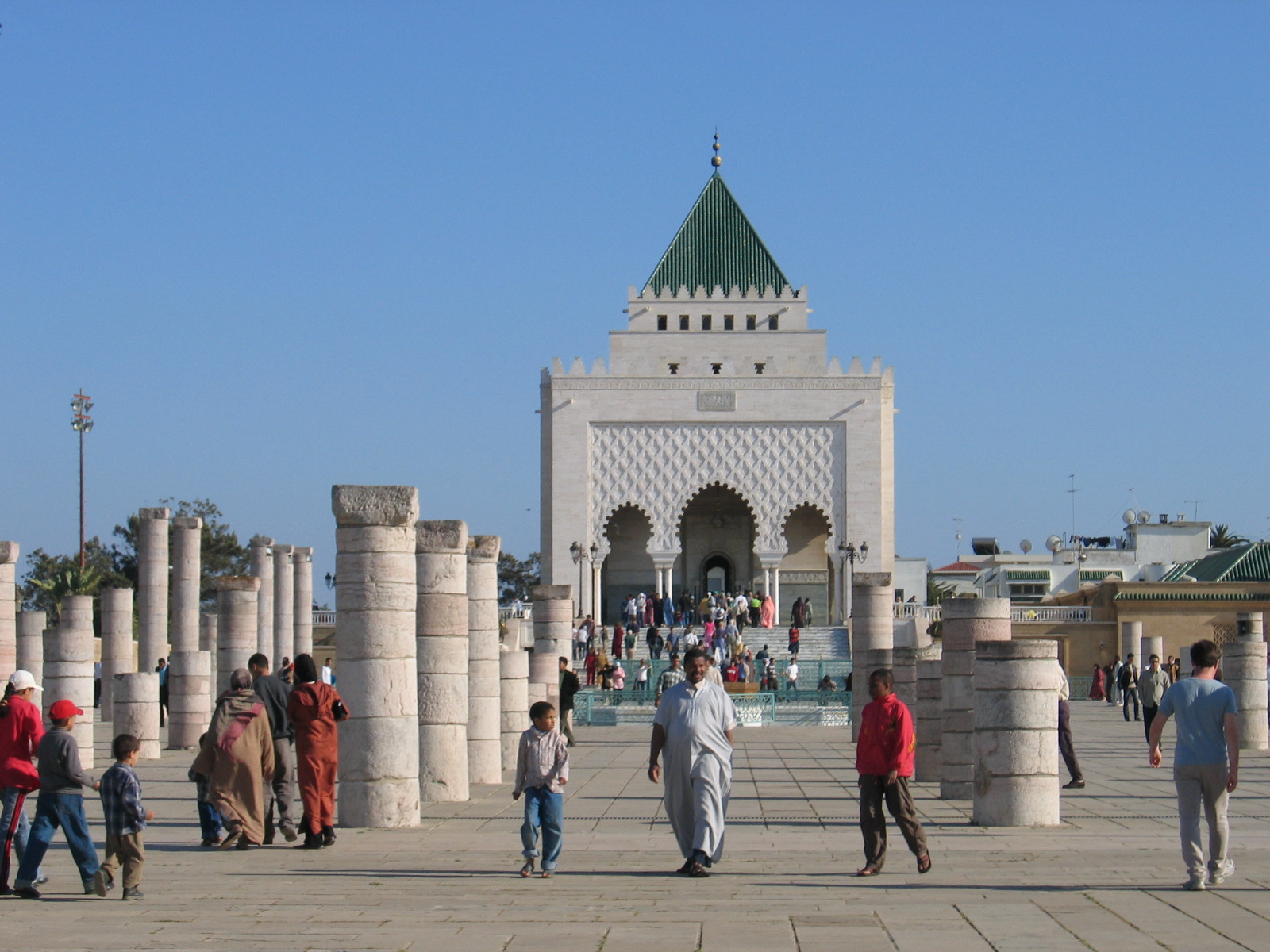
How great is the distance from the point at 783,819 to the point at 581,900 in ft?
10.8

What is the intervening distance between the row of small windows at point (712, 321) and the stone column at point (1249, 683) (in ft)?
77.9

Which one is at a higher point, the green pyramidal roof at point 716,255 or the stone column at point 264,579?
the green pyramidal roof at point 716,255

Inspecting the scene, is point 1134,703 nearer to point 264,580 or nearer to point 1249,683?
point 1249,683

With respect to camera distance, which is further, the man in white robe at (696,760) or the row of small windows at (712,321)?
the row of small windows at (712,321)

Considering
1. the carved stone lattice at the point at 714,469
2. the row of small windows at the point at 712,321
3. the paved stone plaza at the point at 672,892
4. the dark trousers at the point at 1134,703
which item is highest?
the row of small windows at the point at 712,321

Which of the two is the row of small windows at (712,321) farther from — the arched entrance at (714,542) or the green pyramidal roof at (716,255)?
the arched entrance at (714,542)

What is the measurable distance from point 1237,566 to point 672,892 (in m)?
31.4

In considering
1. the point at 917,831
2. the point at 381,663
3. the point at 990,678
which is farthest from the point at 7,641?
the point at 917,831

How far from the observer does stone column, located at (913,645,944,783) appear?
11.7 meters

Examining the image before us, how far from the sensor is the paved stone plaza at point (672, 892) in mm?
5152

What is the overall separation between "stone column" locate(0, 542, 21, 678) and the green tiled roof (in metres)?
24.4

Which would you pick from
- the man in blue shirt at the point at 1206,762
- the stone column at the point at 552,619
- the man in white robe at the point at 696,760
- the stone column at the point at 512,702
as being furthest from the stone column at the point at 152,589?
the man in blue shirt at the point at 1206,762

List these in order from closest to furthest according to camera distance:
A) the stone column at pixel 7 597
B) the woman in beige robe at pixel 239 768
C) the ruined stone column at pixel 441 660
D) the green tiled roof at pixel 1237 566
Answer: the woman in beige robe at pixel 239 768
the ruined stone column at pixel 441 660
the stone column at pixel 7 597
the green tiled roof at pixel 1237 566

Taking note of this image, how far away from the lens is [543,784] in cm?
691
